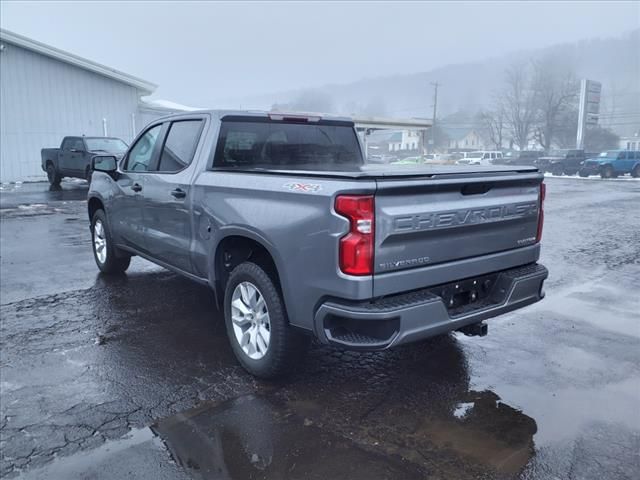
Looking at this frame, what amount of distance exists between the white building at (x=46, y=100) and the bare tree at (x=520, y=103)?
58207 millimetres

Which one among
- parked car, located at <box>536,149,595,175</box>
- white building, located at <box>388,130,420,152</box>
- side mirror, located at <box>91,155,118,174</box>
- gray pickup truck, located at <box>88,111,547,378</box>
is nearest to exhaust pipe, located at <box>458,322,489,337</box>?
gray pickup truck, located at <box>88,111,547,378</box>

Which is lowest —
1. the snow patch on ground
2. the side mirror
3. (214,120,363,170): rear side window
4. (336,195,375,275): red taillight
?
the snow patch on ground

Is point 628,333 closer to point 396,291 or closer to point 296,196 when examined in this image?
point 396,291

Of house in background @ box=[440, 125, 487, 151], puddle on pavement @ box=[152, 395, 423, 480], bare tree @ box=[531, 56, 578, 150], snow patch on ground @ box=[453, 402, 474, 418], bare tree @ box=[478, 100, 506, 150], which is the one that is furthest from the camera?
house in background @ box=[440, 125, 487, 151]

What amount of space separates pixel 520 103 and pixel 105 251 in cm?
7660

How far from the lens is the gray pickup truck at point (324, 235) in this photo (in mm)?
3119

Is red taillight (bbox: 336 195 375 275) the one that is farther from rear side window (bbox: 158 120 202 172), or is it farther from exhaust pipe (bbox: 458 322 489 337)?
rear side window (bbox: 158 120 202 172)

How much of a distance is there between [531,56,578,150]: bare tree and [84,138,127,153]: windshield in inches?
2302

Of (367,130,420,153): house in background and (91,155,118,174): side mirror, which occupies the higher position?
(367,130,420,153): house in background

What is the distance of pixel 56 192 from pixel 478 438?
18317mm

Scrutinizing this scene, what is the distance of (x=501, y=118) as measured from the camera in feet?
248

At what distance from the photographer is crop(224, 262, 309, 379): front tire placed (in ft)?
11.9

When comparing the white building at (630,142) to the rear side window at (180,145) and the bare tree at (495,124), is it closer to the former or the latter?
the bare tree at (495,124)

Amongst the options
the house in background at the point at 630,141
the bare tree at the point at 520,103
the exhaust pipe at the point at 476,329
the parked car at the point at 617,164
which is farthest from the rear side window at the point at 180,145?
the bare tree at the point at 520,103
